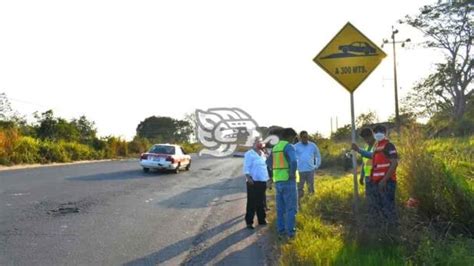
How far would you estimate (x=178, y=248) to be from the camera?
29.5 feet

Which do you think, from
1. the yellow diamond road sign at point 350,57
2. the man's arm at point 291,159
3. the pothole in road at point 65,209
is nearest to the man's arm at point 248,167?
the man's arm at point 291,159

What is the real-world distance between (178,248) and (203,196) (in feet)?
28.9

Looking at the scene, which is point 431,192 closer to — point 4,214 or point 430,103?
point 4,214

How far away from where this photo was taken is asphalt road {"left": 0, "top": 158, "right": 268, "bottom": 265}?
820cm

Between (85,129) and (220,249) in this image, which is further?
(85,129)

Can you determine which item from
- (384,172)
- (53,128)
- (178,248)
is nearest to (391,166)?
(384,172)

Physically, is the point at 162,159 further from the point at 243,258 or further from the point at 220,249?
the point at 243,258

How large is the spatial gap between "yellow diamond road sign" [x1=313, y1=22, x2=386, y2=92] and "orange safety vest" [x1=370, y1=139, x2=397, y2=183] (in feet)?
3.65

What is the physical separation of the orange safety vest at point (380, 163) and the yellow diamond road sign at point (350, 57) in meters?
1.11

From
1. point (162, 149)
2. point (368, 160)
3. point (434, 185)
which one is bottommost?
point (434, 185)

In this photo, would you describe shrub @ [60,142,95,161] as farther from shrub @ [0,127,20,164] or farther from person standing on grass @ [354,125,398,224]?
person standing on grass @ [354,125,398,224]

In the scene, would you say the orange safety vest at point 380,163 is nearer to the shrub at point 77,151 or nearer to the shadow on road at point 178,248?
the shadow on road at point 178,248

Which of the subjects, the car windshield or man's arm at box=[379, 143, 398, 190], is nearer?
man's arm at box=[379, 143, 398, 190]

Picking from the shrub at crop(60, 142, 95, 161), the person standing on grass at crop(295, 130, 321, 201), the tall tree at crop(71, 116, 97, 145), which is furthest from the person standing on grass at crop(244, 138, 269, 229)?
the tall tree at crop(71, 116, 97, 145)
